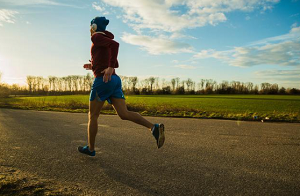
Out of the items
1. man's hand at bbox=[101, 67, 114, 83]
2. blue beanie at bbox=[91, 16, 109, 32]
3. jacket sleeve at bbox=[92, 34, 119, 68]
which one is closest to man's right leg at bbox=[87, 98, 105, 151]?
man's hand at bbox=[101, 67, 114, 83]

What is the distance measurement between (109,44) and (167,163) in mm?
1947

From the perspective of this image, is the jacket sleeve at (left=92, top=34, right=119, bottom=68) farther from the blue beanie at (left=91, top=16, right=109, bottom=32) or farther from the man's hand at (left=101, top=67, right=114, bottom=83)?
the blue beanie at (left=91, top=16, right=109, bottom=32)

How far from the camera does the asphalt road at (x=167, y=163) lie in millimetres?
2504

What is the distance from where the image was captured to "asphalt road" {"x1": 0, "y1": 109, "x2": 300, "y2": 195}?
250 centimetres

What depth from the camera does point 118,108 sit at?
3.43m

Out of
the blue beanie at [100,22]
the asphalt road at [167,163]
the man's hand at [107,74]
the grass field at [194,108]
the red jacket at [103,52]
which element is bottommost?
the grass field at [194,108]

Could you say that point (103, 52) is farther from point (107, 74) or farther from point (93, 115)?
point (93, 115)

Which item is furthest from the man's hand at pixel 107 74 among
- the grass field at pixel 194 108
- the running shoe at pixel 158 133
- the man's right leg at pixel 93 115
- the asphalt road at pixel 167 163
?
the grass field at pixel 194 108

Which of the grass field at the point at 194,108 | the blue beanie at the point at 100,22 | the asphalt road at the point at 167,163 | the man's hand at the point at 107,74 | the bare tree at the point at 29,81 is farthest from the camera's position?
the bare tree at the point at 29,81

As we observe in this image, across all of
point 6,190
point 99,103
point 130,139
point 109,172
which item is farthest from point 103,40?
point 130,139

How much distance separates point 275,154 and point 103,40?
345 centimetres

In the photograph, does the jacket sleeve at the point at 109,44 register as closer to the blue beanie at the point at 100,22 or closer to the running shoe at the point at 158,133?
the blue beanie at the point at 100,22

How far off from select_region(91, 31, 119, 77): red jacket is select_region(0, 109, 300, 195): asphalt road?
4.70ft

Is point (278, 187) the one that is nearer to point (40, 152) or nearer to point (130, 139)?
point (130, 139)
